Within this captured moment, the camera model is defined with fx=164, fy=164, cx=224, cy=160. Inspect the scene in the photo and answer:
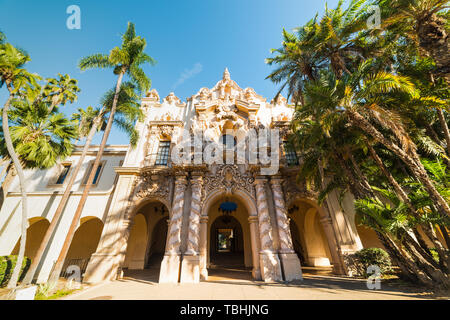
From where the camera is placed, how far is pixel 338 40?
8508 mm

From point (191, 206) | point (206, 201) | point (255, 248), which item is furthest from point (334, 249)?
point (191, 206)

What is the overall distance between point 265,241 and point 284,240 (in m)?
1.10

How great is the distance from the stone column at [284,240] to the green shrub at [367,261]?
3.20 metres

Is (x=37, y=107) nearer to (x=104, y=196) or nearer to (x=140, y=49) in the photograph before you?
(x=104, y=196)

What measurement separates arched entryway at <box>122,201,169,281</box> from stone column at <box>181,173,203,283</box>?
4613 mm

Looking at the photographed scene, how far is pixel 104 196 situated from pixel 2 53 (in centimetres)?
872

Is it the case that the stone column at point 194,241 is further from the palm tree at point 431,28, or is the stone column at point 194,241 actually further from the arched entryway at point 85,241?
the palm tree at point 431,28

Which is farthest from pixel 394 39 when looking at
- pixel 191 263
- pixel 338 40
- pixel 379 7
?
pixel 191 263

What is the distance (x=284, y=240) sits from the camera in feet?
30.8

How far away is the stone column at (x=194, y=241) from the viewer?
8.38m

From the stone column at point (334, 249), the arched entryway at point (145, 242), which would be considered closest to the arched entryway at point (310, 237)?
the stone column at point (334, 249)

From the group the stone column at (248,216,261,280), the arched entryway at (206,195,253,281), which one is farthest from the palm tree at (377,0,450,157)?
the arched entryway at (206,195,253,281)

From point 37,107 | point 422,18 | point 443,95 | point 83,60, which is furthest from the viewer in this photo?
point 83,60

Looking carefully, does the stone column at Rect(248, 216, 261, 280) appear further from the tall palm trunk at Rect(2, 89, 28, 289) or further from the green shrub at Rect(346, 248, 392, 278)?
the tall palm trunk at Rect(2, 89, 28, 289)
